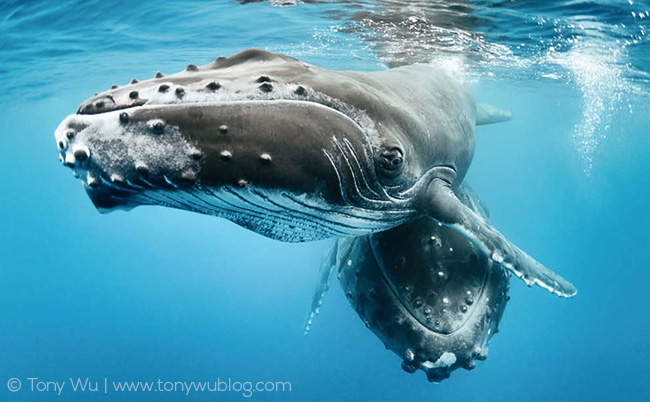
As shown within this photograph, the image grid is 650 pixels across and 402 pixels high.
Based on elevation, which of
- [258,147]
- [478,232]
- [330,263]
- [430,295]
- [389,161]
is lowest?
[330,263]

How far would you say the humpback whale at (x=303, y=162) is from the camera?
2.28 meters

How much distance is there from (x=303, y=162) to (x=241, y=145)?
14.5 inches

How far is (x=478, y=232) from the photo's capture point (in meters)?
3.79

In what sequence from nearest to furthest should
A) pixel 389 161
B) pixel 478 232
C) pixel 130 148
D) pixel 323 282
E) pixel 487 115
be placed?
pixel 130 148, pixel 389 161, pixel 478 232, pixel 323 282, pixel 487 115

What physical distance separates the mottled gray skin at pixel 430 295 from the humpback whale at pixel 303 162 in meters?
0.01

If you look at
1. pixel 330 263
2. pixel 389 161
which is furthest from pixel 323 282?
pixel 389 161

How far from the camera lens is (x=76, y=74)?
85.0 ft

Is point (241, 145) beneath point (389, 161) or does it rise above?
above

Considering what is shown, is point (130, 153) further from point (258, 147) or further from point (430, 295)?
point (430, 295)

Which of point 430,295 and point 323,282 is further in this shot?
point 323,282

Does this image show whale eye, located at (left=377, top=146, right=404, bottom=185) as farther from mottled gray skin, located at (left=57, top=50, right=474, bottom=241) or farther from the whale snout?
the whale snout

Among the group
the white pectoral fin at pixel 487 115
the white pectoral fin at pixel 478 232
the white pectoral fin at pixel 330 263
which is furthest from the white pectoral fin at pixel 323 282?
the white pectoral fin at pixel 487 115

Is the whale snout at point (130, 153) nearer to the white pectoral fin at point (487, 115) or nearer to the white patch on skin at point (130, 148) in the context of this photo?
the white patch on skin at point (130, 148)

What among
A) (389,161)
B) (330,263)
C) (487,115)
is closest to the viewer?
(389,161)
